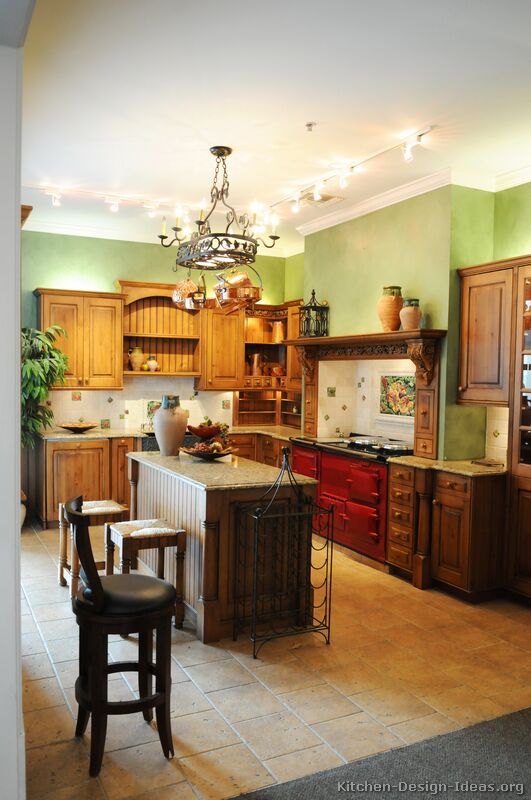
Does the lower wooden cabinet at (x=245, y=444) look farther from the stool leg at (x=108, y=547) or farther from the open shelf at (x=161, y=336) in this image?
the stool leg at (x=108, y=547)

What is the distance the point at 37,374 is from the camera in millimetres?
6184

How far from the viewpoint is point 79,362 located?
6910 mm

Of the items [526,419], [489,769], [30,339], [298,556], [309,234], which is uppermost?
[309,234]

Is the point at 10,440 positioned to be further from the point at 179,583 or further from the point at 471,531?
the point at 471,531

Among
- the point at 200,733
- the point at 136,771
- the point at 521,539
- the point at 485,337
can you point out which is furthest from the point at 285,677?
the point at 485,337

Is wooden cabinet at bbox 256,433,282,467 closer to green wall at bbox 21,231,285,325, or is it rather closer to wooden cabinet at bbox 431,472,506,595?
green wall at bbox 21,231,285,325

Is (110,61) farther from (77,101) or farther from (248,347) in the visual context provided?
(248,347)

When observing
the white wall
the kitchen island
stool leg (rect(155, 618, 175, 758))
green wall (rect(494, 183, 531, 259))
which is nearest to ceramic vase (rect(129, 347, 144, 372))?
the kitchen island

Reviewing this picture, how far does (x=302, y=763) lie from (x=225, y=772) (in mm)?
324

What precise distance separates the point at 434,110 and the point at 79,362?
4475mm

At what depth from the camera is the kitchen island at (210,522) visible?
3848 mm

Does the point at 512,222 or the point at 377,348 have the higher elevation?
the point at 512,222

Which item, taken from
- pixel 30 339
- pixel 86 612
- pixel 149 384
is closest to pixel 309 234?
pixel 149 384

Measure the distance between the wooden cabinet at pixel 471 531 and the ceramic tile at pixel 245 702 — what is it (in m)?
1.99
